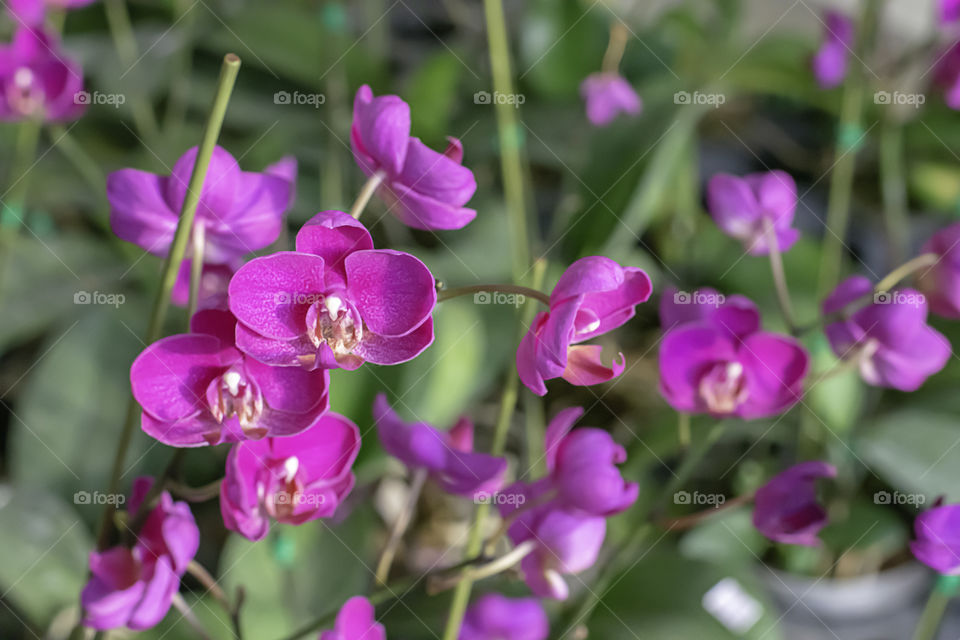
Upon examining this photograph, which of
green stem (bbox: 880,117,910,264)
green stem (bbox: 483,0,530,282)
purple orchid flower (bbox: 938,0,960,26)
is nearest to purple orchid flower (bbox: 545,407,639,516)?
green stem (bbox: 483,0,530,282)

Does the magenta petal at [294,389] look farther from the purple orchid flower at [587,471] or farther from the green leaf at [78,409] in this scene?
the green leaf at [78,409]

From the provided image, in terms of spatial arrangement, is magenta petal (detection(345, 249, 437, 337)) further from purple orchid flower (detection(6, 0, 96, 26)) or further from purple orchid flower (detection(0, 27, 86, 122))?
purple orchid flower (detection(6, 0, 96, 26))

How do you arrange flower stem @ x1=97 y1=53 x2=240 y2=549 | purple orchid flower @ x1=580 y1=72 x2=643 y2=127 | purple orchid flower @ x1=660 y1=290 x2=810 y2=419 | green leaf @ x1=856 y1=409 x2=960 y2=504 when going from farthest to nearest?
purple orchid flower @ x1=580 y1=72 x2=643 y2=127
green leaf @ x1=856 y1=409 x2=960 y2=504
purple orchid flower @ x1=660 y1=290 x2=810 y2=419
flower stem @ x1=97 y1=53 x2=240 y2=549

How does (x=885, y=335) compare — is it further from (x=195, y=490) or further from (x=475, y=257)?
(x=475, y=257)

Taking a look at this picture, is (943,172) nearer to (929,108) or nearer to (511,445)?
(929,108)

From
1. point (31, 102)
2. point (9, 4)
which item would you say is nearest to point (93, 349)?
point (31, 102)

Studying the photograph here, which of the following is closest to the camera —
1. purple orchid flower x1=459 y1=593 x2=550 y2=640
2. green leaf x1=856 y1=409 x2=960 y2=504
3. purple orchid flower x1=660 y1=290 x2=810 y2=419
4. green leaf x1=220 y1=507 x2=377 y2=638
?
purple orchid flower x1=660 y1=290 x2=810 y2=419
